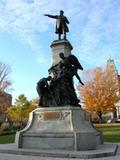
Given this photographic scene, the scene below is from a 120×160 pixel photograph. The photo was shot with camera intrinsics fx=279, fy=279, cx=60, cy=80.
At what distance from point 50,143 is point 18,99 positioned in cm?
3861

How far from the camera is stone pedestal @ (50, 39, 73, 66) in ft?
47.1

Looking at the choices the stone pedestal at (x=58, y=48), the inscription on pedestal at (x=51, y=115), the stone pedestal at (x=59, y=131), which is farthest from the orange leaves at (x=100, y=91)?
the inscription on pedestal at (x=51, y=115)

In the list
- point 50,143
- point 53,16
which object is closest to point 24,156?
point 50,143

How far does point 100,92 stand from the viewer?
146ft

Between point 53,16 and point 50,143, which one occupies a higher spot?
point 53,16

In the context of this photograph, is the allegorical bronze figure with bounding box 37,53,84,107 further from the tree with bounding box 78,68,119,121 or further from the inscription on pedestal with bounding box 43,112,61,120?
the tree with bounding box 78,68,119,121

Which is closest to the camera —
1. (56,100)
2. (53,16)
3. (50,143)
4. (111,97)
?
(50,143)

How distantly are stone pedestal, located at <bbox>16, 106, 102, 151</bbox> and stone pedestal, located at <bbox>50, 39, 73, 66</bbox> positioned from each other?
2.90 meters

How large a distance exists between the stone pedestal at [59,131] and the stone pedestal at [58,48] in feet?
9.51

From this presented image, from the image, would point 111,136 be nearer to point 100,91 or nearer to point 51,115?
point 51,115

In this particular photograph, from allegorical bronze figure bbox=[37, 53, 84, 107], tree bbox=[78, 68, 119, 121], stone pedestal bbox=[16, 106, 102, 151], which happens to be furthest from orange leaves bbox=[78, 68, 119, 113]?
stone pedestal bbox=[16, 106, 102, 151]

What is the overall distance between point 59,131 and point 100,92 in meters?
33.2

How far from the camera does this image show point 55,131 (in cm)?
1194

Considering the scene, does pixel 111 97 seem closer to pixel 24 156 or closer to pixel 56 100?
pixel 56 100
